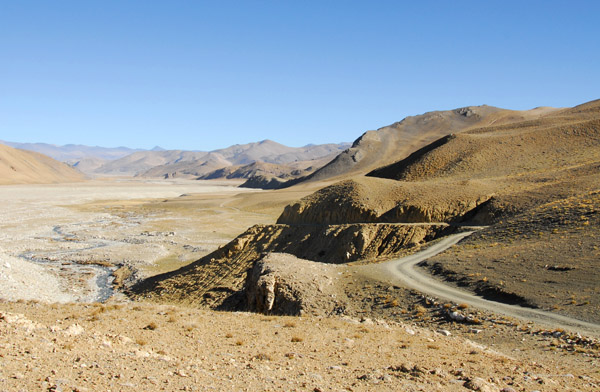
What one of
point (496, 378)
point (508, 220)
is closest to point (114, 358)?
point (496, 378)

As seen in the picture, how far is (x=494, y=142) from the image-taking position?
7719cm

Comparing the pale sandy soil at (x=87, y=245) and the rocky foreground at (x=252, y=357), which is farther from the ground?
the rocky foreground at (x=252, y=357)

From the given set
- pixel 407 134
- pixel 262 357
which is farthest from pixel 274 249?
pixel 407 134

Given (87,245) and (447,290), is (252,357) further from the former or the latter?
(87,245)

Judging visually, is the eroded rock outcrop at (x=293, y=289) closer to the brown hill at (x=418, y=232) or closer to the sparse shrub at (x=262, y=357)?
the brown hill at (x=418, y=232)

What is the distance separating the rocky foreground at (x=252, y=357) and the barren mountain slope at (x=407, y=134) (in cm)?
12514

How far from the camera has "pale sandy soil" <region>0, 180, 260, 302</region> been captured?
34.8m

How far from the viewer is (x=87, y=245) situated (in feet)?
177

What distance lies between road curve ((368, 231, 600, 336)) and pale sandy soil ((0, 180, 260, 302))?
20.1 m

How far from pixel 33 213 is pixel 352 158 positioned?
9618 centimetres

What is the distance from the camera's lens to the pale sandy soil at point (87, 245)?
34.8 metres

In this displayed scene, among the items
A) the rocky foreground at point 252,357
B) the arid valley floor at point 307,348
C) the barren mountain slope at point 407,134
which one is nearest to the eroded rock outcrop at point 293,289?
the arid valley floor at point 307,348

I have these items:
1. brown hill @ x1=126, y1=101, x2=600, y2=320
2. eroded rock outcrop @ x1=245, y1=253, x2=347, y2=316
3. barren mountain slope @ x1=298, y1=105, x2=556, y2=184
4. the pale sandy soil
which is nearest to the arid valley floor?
eroded rock outcrop @ x1=245, y1=253, x2=347, y2=316

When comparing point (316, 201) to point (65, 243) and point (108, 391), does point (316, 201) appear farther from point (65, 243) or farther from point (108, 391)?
point (108, 391)
